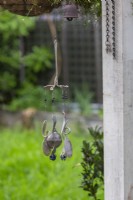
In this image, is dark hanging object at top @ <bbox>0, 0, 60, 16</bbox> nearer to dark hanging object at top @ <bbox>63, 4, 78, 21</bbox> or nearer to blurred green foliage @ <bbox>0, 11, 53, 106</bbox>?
dark hanging object at top @ <bbox>63, 4, 78, 21</bbox>

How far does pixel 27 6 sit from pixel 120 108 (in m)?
0.99

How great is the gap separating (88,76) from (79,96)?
1.65ft

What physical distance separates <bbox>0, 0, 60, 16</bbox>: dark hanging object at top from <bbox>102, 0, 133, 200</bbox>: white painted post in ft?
1.73

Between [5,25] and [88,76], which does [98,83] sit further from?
[5,25]

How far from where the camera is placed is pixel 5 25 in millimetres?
10766

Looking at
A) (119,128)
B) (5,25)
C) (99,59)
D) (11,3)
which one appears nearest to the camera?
A: (119,128)

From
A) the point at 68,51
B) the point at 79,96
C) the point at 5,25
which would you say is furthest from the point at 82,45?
the point at 5,25

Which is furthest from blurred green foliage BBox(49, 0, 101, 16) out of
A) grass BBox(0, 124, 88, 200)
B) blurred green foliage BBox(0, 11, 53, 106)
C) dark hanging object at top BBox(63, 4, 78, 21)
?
blurred green foliage BBox(0, 11, 53, 106)

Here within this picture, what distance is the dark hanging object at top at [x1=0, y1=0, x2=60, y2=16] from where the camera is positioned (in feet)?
13.4

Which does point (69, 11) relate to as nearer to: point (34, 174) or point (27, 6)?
point (27, 6)

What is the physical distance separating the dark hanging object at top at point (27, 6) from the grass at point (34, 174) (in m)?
2.32

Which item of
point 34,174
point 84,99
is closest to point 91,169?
point 34,174

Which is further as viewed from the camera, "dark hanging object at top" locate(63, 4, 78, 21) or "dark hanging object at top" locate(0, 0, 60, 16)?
"dark hanging object at top" locate(0, 0, 60, 16)

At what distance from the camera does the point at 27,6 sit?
4137mm
